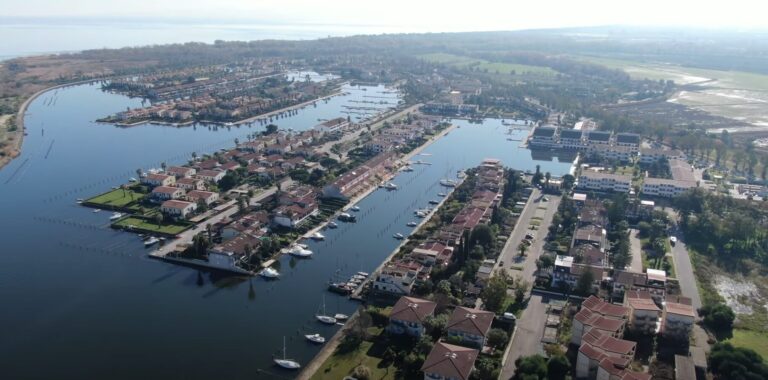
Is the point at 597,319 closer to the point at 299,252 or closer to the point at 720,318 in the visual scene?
the point at 720,318

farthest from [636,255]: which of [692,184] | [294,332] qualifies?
[294,332]

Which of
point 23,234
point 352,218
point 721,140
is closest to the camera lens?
point 23,234

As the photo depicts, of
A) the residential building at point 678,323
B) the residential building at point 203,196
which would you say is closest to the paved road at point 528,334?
the residential building at point 678,323

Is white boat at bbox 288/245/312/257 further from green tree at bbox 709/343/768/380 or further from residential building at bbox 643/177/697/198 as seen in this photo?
residential building at bbox 643/177/697/198

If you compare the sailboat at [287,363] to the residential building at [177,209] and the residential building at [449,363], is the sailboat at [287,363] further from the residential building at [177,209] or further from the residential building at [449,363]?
the residential building at [177,209]

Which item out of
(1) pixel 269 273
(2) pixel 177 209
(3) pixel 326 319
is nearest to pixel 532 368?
(3) pixel 326 319

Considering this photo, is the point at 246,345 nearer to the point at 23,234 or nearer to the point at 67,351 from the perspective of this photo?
the point at 67,351

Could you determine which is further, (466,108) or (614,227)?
(466,108)

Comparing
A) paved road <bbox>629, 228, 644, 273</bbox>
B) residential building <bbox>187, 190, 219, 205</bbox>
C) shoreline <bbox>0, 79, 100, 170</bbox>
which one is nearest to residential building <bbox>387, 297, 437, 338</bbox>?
paved road <bbox>629, 228, 644, 273</bbox>
